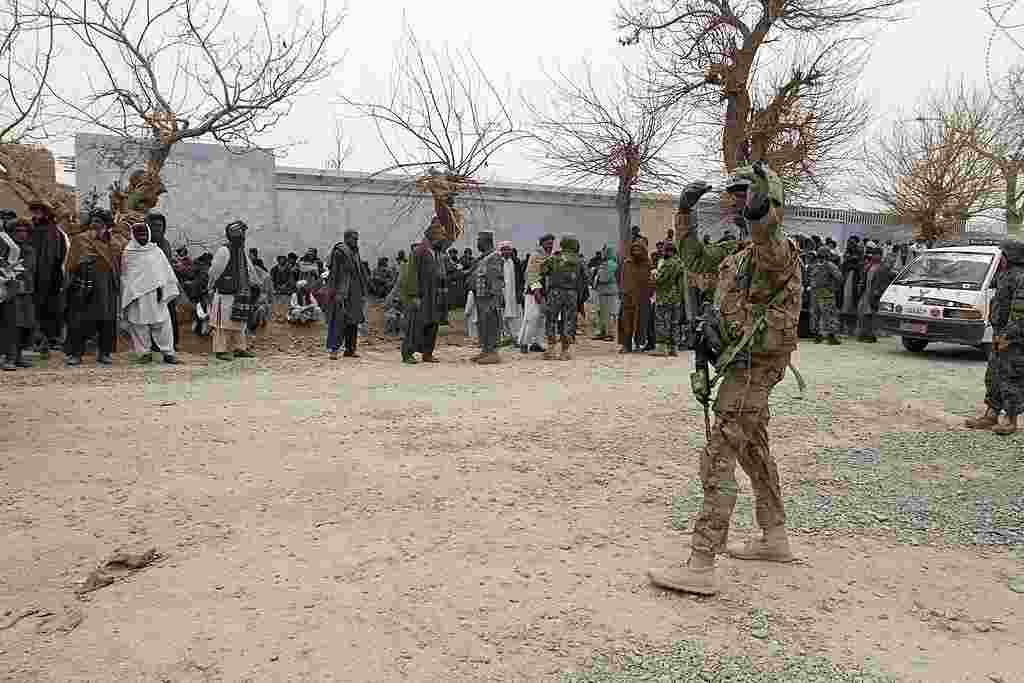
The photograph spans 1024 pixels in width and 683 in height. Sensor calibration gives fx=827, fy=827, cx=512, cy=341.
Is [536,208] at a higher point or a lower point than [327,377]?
higher

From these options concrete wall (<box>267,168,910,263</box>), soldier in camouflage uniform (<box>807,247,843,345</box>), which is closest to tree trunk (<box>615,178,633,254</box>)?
concrete wall (<box>267,168,910,263</box>)

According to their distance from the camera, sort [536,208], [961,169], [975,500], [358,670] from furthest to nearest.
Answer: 1. [961,169]
2. [536,208]
3. [975,500]
4. [358,670]

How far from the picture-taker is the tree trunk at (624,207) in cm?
1927

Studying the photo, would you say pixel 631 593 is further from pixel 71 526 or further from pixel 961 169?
pixel 961 169

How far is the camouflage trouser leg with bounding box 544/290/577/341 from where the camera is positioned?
10969mm

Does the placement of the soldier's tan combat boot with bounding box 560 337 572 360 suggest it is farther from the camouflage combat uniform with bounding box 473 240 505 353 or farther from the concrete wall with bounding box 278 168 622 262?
the concrete wall with bounding box 278 168 622 262

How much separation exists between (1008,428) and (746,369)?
175 inches

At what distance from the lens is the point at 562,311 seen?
437 inches

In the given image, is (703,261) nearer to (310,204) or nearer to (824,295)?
(824,295)

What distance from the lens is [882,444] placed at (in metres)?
6.30

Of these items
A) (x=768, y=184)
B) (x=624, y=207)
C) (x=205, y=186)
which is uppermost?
(x=624, y=207)

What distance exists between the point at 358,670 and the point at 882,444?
4.87 metres

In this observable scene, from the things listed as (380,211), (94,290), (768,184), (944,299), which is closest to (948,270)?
(944,299)

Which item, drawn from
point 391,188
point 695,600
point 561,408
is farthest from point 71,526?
point 391,188
